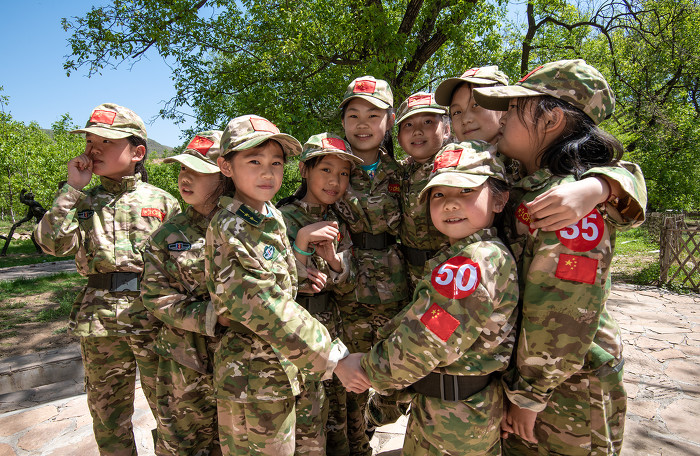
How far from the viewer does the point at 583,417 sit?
1830 millimetres

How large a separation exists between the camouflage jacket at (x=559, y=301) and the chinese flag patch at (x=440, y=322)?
0.33m

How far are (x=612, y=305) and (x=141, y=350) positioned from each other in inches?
340

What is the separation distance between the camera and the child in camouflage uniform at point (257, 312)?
6.47 feet

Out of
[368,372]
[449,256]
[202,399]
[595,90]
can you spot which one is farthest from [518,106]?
[202,399]

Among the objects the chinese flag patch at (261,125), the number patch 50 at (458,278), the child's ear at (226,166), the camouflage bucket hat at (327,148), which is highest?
the chinese flag patch at (261,125)

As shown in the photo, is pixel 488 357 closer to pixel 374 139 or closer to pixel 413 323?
pixel 413 323

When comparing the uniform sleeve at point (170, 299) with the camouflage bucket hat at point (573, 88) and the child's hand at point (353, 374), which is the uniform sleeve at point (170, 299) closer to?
the child's hand at point (353, 374)

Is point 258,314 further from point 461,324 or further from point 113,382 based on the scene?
point 113,382

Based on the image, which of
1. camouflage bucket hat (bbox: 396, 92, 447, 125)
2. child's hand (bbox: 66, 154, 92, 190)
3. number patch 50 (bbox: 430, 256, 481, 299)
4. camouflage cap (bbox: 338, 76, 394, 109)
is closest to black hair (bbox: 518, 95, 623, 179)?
number patch 50 (bbox: 430, 256, 481, 299)

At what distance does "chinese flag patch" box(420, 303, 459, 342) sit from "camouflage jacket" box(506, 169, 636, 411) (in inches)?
12.8

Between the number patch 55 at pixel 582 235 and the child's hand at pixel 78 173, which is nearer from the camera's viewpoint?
the number patch 55 at pixel 582 235

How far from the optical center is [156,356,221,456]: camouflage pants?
2586 mm

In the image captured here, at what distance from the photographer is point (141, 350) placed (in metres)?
2.81

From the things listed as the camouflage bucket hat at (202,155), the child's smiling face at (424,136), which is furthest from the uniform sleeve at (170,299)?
the child's smiling face at (424,136)
